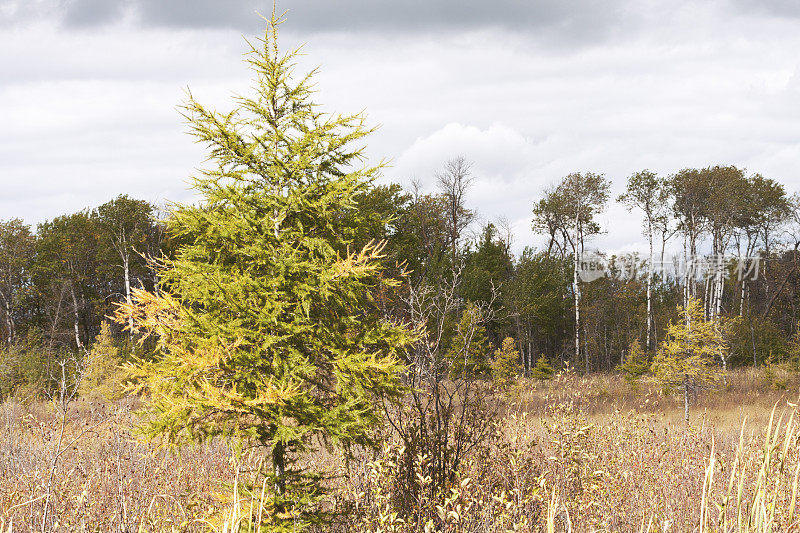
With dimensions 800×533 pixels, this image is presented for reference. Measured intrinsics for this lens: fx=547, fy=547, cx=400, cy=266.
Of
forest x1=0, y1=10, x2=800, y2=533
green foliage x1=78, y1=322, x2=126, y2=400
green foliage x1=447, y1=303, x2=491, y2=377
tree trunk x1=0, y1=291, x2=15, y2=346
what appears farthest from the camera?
tree trunk x1=0, y1=291, x2=15, y2=346

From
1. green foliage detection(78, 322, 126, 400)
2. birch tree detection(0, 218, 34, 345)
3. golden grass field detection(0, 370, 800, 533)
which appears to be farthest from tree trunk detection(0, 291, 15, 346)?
golden grass field detection(0, 370, 800, 533)

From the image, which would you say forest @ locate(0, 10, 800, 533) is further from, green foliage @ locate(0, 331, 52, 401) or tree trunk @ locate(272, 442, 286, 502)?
green foliage @ locate(0, 331, 52, 401)

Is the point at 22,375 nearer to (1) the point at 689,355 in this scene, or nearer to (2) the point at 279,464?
(2) the point at 279,464

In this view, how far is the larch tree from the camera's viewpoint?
4.74 m

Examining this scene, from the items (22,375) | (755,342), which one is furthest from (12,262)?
(755,342)

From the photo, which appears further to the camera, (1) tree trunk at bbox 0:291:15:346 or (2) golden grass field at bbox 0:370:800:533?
(1) tree trunk at bbox 0:291:15:346

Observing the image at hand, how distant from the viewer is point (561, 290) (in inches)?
1357

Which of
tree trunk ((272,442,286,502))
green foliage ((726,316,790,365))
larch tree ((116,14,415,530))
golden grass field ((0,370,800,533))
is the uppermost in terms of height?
larch tree ((116,14,415,530))

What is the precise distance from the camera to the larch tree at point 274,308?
4.74 meters

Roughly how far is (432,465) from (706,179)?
28258 millimetres

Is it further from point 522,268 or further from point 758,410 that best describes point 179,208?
point 522,268

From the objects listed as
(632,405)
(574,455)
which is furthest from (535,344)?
(574,455)

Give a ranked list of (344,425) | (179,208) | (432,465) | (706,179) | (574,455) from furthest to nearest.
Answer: (706,179) < (574,455) < (432,465) < (179,208) < (344,425)

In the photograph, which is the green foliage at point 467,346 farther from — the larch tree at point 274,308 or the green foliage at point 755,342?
the green foliage at point 755,342
